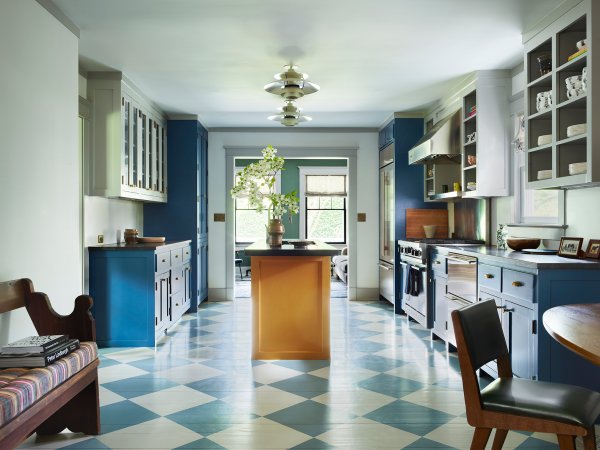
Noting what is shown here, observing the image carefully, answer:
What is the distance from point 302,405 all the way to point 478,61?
3331mm

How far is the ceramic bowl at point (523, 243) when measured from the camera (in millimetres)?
4316

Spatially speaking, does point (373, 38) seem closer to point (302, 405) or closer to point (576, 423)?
point (302, 405)

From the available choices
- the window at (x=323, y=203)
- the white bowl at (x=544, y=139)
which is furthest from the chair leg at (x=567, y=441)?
the window at (x=323, y=203)

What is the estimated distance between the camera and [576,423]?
182 cm

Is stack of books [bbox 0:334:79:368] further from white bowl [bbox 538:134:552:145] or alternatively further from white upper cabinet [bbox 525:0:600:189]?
white bowl [bbox 538:134:552:145]

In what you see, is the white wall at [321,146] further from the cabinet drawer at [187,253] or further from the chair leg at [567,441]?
the chair leg at [567,441]

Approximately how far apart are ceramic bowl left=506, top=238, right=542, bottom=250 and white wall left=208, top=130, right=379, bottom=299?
3794mm

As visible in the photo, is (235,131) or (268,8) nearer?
(268,8)

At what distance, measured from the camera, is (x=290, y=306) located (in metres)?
4.64

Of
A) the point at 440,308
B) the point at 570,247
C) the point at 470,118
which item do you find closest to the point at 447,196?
the point at 470,118

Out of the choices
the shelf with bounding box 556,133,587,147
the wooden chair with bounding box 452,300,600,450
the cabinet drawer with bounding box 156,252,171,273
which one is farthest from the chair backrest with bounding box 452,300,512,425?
the cabinet drawer with bounding box 156,252,171,273

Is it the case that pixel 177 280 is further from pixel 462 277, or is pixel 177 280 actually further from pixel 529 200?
pixel 529 200

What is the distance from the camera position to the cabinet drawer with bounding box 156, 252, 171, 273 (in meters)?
5.25

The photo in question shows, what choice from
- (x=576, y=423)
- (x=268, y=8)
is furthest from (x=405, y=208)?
(x=576, y=423)
